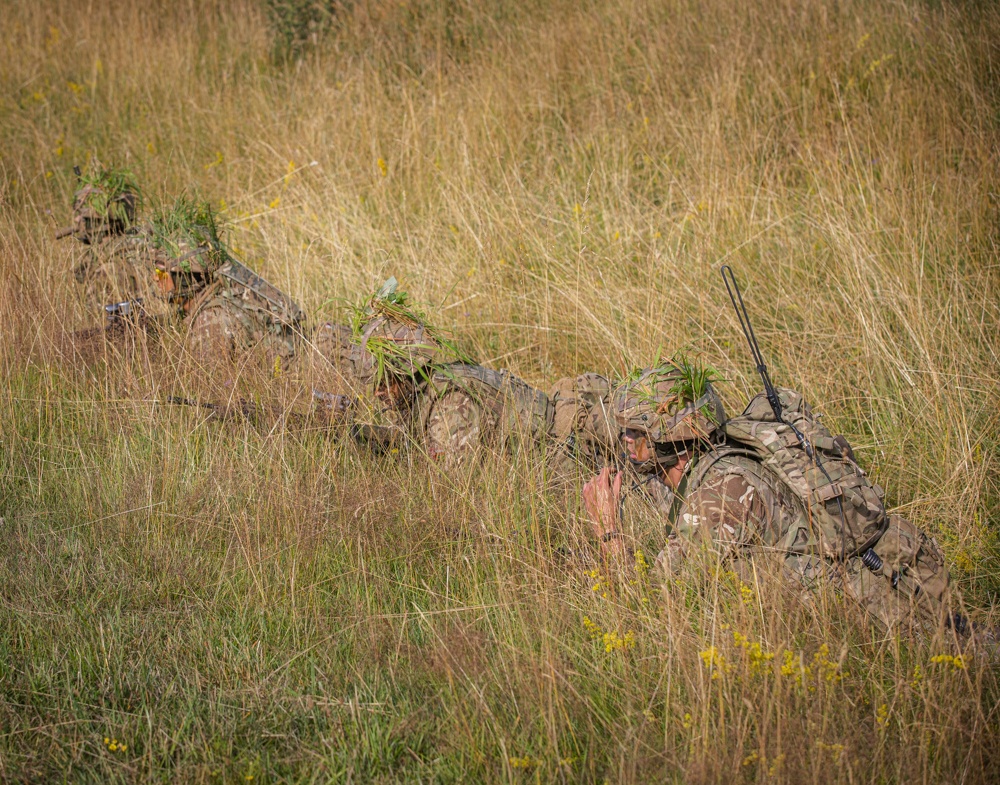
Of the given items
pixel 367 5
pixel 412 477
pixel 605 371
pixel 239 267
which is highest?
pixel 367 5

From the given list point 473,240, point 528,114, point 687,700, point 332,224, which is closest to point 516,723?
point 687,700

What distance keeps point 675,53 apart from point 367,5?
3670 millimetres

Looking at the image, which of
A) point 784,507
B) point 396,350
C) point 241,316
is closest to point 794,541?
point 784,507

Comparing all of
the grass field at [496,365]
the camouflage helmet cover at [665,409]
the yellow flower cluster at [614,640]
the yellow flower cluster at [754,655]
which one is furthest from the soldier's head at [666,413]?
the yellow flower cluster at [754,655]

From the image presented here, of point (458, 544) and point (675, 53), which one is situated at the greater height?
point (675, 53)

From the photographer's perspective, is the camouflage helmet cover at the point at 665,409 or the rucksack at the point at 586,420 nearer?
the camouflage helmet cover at the point at 665,409

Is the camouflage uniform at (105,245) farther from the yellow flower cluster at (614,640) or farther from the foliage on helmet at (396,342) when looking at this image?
the yellow flower cluster at (614,640)

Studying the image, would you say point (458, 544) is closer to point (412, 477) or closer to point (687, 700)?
point (412, 477)

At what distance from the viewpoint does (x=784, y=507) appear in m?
3.46

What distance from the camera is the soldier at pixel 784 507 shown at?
3.27m

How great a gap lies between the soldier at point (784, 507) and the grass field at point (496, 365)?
0.60ft

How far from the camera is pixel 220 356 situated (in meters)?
5.23

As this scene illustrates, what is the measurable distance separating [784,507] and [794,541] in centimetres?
15

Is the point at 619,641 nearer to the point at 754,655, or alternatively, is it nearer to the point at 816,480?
the point at 754,655
